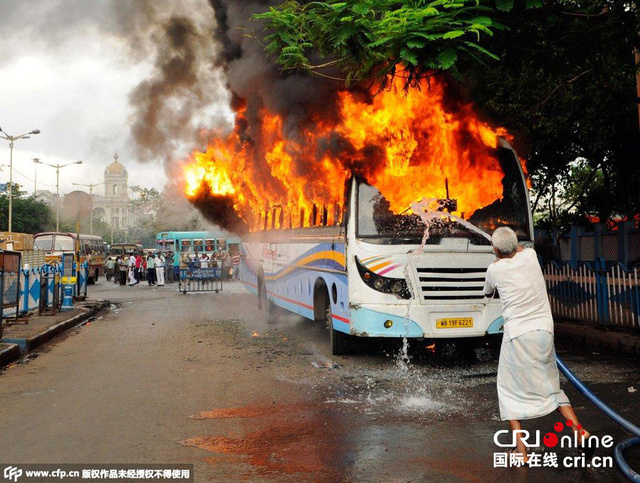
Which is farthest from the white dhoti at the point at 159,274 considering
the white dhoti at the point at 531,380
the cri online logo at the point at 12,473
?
the white dhoti at the point at 531,380

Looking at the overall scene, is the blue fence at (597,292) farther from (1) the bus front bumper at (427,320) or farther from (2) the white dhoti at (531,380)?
(2) the white dhoti at (531,380)

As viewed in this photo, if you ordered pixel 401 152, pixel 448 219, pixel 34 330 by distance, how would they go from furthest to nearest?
pixel 34 330
pixel 401 152
pixel 448 219

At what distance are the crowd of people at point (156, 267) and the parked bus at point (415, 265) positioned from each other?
1940cm

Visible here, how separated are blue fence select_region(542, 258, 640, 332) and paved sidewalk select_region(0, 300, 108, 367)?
9.40 metres

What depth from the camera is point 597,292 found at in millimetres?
10367

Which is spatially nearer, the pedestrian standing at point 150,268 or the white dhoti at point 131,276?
the pedestrian standing at point 150,268

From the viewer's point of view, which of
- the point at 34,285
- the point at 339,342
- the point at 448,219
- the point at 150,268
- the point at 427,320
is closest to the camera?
the point at 427,320

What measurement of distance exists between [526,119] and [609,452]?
12638 millimetres

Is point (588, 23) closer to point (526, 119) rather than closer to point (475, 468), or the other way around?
point (475, 468)

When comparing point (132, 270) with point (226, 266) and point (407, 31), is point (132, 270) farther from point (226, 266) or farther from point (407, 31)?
point (407, 31)

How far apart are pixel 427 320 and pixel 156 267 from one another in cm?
2495

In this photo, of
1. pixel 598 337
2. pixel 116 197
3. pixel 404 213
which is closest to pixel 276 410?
pixel 404 213

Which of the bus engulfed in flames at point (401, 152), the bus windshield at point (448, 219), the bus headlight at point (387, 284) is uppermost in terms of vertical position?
the bus engulfed in flames at point (401, 152)

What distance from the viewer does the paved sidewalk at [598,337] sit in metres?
8.97
